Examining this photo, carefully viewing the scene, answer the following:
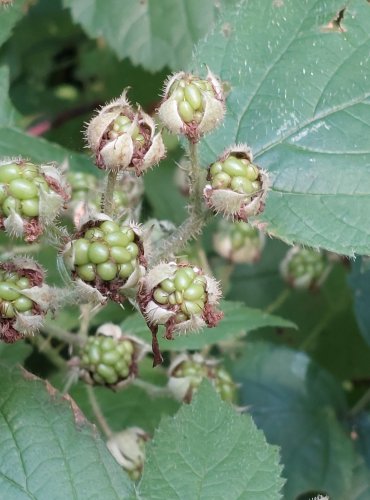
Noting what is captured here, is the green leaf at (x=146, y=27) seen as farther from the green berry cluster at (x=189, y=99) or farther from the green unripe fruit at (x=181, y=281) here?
the green unripe fruit at (x=181, y=281)

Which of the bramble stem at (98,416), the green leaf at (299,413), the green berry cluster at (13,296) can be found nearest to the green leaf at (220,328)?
the bramble stem at (98,416)

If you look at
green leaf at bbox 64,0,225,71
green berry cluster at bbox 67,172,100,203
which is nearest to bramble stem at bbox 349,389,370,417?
green berry cluster at bbox 67,172,100,203

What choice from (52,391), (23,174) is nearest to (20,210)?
(23,174)

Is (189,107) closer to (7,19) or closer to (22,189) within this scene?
(22,189)

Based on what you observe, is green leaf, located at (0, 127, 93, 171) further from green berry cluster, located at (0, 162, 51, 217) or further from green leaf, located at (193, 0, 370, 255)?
green berry cluster, located at (0, 162, 51, 217)

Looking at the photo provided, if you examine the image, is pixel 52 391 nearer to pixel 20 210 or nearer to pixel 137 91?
pixel 20 210

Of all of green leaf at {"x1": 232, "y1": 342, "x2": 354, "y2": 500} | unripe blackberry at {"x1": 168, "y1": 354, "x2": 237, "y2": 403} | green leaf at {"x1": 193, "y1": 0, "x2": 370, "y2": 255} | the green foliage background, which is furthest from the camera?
green leaf at {"x1": 232, "y1": 342, "x2": 354, "y2": 500}
